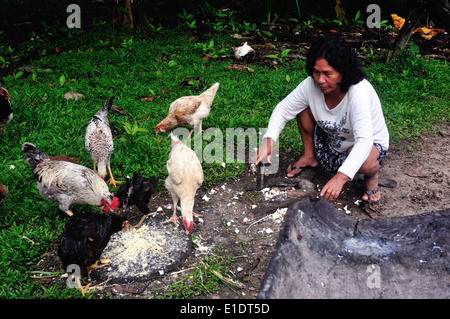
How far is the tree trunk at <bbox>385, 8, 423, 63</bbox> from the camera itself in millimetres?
6422

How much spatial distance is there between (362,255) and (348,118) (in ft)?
4.60

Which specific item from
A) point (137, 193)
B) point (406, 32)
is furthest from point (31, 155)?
point (406, 32)

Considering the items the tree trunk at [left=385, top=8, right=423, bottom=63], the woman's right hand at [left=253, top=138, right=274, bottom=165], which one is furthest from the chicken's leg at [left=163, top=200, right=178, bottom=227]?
the tree trunk at [left=385, top=8, right=423, bottom=63]

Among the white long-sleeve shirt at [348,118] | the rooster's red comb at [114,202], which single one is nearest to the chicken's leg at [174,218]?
the rooster's red comb at [114,202]

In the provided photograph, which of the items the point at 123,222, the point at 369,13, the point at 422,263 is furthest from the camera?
the point at 369,13

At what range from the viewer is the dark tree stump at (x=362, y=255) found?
259 centimetres

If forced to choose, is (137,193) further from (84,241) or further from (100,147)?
(100,147)

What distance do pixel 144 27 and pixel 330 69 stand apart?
647 centimetres

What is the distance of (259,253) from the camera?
348cm

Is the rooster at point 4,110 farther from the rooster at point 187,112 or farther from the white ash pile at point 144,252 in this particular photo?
the white ash pile at point 144,252

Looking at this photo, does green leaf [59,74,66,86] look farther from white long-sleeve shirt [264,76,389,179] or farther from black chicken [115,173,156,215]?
white long-sleeve shirt [264,76,389,179]

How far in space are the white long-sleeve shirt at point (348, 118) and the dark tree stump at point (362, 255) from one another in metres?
0.55
